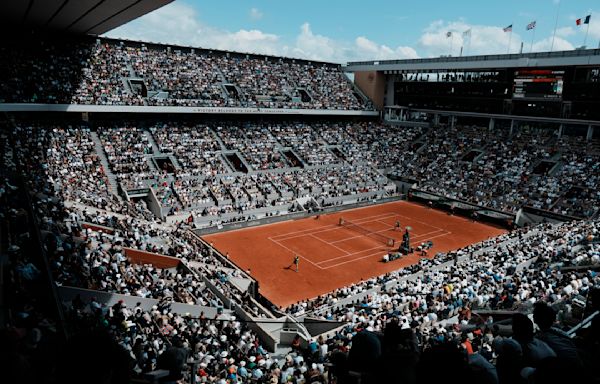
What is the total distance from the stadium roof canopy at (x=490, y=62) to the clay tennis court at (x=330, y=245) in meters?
18.6

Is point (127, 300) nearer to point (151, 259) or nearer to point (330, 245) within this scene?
point (151, 259)

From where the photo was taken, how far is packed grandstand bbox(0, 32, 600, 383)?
430cm

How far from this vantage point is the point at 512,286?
16734mm

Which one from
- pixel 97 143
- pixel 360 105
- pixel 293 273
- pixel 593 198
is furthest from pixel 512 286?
pixel 360 105

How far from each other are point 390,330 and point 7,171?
21.2 meters

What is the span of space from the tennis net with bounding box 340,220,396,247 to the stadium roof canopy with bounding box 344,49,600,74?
25.9 meters

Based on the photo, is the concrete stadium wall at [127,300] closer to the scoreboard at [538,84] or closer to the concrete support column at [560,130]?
the scoreboard at [538,84]

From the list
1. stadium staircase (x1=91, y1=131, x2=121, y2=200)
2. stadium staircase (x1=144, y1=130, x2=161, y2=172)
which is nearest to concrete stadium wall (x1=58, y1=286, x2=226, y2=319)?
stadium staircase (x1=91, y1=131, x2=121, y2=200)

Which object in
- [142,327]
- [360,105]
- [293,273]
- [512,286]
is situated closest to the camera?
[142,327]

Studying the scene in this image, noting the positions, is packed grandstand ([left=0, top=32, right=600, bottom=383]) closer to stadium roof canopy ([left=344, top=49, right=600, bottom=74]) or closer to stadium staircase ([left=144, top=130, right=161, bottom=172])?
stadium staircase ([left=144, top=130, right=161, bottom=172])

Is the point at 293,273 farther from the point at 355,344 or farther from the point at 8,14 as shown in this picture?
the point at 8,14

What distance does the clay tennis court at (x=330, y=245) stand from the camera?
85.5ft

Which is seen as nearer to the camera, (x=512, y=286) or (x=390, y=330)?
(x=390, y=330)

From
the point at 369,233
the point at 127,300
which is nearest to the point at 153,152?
the point at 369,233
